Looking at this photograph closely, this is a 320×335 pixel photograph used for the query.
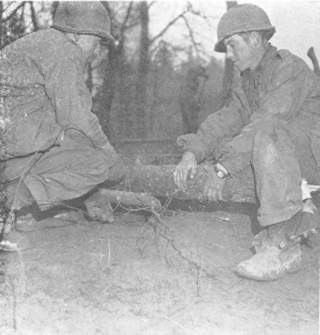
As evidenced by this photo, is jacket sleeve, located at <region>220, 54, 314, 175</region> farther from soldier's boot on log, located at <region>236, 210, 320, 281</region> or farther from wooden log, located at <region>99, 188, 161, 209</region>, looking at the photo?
wooden log, located at <region>99, 188, 161, 209</region>

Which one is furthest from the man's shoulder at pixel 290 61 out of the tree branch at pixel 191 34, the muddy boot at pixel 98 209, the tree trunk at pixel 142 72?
the tree branch at pixel 191 34

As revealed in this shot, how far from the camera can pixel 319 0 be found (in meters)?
3.71

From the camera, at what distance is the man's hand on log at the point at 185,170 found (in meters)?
3.44

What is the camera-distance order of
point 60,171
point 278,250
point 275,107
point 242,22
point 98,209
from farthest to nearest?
point 98,209, point 60,171, point 242,22, point 275,107, point 278,250

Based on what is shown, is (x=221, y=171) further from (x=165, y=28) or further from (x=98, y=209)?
(x=165, y=28)

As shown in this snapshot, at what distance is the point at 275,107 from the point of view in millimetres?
3098

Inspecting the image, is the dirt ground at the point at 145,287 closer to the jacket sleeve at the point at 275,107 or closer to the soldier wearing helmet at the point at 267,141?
the soldier wearing helmet at the point at 267,141

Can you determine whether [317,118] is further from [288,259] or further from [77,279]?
[77,279]

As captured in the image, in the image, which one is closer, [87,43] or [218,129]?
[87,43]

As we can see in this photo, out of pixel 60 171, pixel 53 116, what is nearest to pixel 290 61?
pixel 53 116

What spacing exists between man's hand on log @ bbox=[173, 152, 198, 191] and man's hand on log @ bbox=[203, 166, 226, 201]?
9.3 inches

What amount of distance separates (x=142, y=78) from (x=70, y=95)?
40.6ft

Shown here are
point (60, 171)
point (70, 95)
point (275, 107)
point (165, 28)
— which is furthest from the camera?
point (165, 28)

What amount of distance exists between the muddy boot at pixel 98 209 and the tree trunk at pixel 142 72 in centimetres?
949
